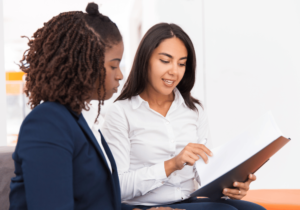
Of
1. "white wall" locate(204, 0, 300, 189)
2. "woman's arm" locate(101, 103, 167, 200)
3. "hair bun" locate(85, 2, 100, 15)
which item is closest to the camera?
"hair bun" locate(85, 2, 100, 15)

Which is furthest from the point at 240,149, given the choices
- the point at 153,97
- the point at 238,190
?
the point at 153,97

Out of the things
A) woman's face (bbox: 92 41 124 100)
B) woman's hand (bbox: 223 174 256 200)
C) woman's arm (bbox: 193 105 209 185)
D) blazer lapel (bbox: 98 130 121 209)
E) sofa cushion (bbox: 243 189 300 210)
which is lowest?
sofa cushion (bbox: 243 189 300 210)

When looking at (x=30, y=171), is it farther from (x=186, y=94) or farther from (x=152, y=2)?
(x=152, y=2)

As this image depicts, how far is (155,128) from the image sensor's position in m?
1.18

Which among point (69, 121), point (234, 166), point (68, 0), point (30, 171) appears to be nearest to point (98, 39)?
point (69, 121)

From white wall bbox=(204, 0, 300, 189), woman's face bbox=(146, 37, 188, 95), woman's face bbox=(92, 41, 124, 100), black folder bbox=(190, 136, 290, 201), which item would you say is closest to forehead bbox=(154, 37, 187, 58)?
woman's face bbox=(146, 37, 188, 95)

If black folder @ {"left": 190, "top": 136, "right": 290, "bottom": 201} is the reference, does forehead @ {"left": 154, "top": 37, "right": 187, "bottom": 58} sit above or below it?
above

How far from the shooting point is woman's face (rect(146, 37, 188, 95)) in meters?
1.19

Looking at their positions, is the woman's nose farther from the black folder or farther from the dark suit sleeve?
the dark suit sleeve

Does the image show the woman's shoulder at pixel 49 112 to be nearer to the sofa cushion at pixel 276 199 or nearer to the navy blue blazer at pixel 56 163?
the navy blue blazer at pixel 56 163

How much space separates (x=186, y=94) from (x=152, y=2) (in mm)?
2252

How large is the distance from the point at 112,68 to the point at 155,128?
45 centimetres

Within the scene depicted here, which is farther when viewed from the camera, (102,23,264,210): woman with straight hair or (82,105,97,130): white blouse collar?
(102,23,264,210): woman with straight hair

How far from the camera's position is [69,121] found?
0.68 meters
